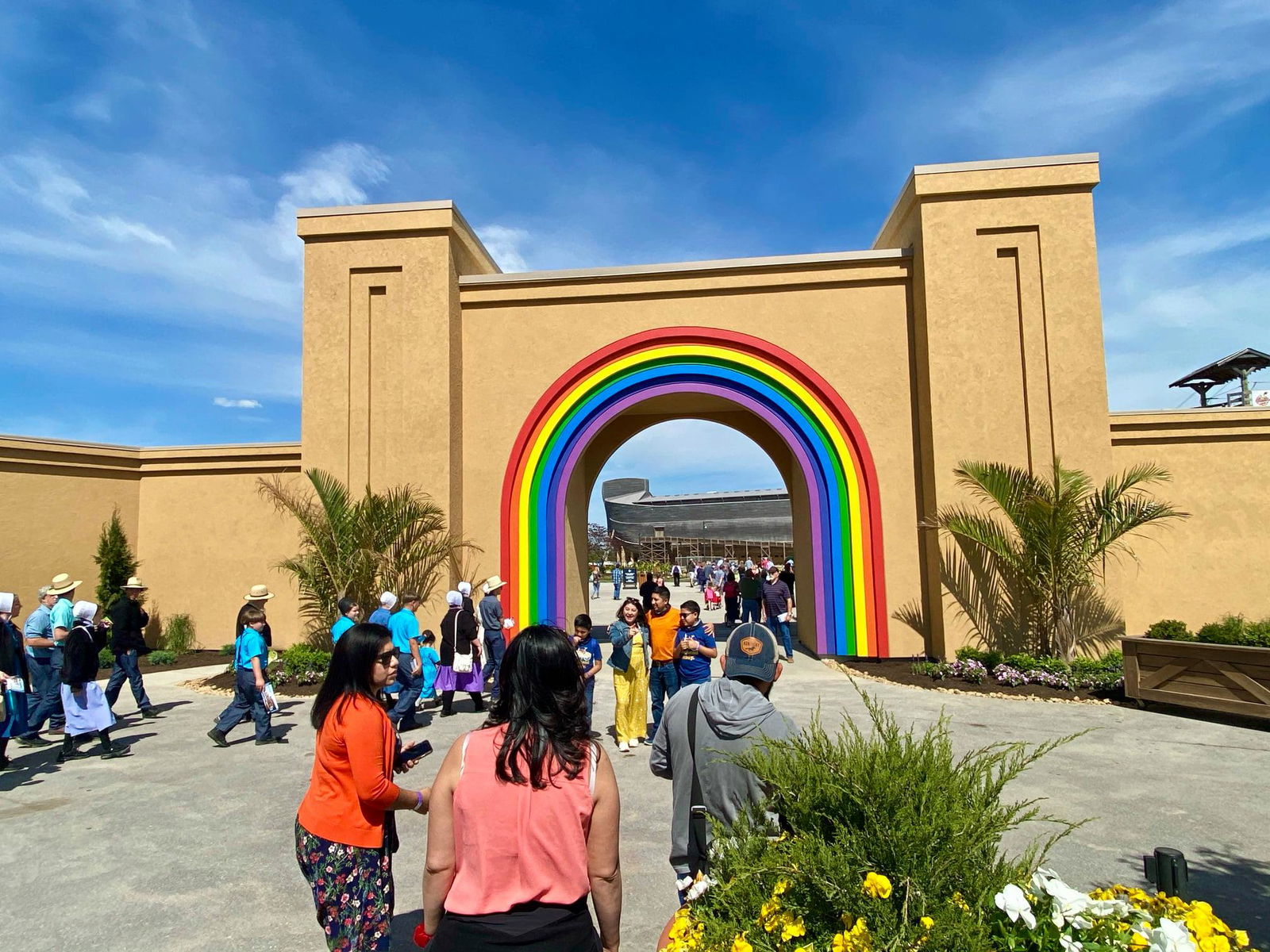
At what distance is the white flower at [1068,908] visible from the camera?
2.06 m

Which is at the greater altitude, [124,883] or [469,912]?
[469,912]

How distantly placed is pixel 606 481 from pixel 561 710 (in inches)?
1651

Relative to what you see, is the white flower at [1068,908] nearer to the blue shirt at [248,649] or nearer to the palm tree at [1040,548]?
the blue shirt at [248,649]

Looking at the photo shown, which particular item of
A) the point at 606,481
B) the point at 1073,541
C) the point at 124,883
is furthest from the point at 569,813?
the point at 606,481

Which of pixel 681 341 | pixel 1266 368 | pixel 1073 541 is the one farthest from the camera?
pixel 1266 368

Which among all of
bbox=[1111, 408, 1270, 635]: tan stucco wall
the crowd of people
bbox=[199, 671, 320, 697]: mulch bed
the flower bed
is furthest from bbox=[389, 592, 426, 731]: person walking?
bbox=[1111, 408, 1270, 635]: tan stucco wall

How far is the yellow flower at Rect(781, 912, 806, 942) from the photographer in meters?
2.15

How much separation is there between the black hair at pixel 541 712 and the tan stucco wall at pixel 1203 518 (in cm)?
1175

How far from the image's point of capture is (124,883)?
457 centimetres

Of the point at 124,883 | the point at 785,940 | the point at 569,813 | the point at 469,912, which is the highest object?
the point at 569,813

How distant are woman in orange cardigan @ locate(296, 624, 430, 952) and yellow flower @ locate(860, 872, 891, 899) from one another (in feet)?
5.05

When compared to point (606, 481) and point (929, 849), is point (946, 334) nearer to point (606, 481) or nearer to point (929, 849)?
point (929, 849)

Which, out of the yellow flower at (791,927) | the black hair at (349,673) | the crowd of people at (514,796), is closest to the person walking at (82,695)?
the crowd of people at (514,796)

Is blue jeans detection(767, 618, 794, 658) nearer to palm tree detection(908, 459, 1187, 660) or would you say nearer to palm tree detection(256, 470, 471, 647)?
palm tree detection(908, 459, 1187, 660)
